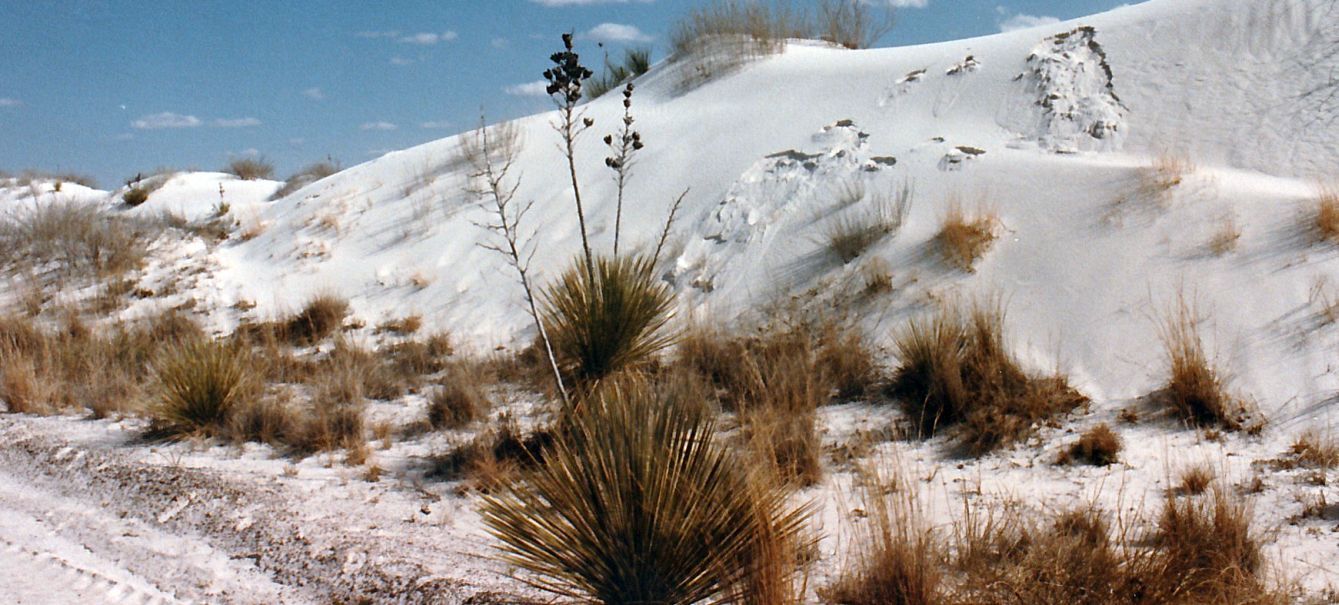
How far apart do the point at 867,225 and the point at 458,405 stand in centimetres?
374

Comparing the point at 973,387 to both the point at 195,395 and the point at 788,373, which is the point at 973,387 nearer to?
the point at 788,373

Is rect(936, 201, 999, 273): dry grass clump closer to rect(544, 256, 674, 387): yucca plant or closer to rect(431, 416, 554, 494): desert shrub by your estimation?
rect(544, 256, 674, 387): yucca plant

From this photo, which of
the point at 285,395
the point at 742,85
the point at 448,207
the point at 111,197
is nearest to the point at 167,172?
the point at 111,197

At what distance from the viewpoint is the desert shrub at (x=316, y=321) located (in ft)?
31.7

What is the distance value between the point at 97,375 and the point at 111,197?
1316 cm

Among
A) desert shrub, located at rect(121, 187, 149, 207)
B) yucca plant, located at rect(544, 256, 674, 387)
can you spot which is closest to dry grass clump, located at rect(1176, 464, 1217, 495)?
yucca plant, located at rect(544, 256, 674, 387)

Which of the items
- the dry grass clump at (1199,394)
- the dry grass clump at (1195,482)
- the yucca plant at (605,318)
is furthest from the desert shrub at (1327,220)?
the yucca plant at (605,318)

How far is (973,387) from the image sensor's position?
6156 mm

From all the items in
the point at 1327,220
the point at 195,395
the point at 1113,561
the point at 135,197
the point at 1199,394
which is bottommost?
the point at 1199,394

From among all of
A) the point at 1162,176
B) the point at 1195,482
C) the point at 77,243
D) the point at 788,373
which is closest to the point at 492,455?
the point at 788,373

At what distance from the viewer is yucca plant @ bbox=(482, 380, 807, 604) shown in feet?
11.0

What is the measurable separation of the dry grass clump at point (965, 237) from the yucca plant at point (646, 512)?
460cm

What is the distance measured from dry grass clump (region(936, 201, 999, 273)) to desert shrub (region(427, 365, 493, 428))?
11.8ft

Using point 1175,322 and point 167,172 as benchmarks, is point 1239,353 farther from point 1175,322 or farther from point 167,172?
point 167,172
